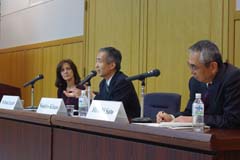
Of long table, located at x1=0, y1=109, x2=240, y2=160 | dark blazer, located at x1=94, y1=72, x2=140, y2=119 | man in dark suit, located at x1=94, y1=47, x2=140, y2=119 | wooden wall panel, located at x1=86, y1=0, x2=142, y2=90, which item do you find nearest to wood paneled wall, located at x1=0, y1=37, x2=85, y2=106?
wooden wall panel, located at x1=86, y1=0, x2=142, y2=90

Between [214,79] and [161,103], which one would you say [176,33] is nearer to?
[161,103]

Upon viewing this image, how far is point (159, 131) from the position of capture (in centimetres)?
154

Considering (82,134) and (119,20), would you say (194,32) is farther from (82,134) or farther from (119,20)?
(82,134)

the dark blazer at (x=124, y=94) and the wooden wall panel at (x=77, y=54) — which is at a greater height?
the wooden wall panel at (x=77, y=54)

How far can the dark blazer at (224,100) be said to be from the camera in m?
2.03

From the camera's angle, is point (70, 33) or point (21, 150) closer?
point (21, 150)

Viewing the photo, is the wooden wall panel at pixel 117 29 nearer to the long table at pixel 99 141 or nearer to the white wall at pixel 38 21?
the white wall at pixel 38 21

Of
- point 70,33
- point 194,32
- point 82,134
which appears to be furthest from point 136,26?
point 82,134

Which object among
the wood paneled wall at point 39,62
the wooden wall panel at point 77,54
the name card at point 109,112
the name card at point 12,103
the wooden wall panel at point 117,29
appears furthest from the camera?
the wood paneled wall at point 39,62

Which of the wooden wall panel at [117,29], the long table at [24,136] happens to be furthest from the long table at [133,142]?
the wooden wall panel at [117,29]

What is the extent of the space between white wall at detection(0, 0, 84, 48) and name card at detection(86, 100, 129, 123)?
4076 mm

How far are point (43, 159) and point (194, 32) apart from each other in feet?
7.66

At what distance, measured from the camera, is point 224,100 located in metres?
2.20

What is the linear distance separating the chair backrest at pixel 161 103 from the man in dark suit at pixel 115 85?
17 centimetres
